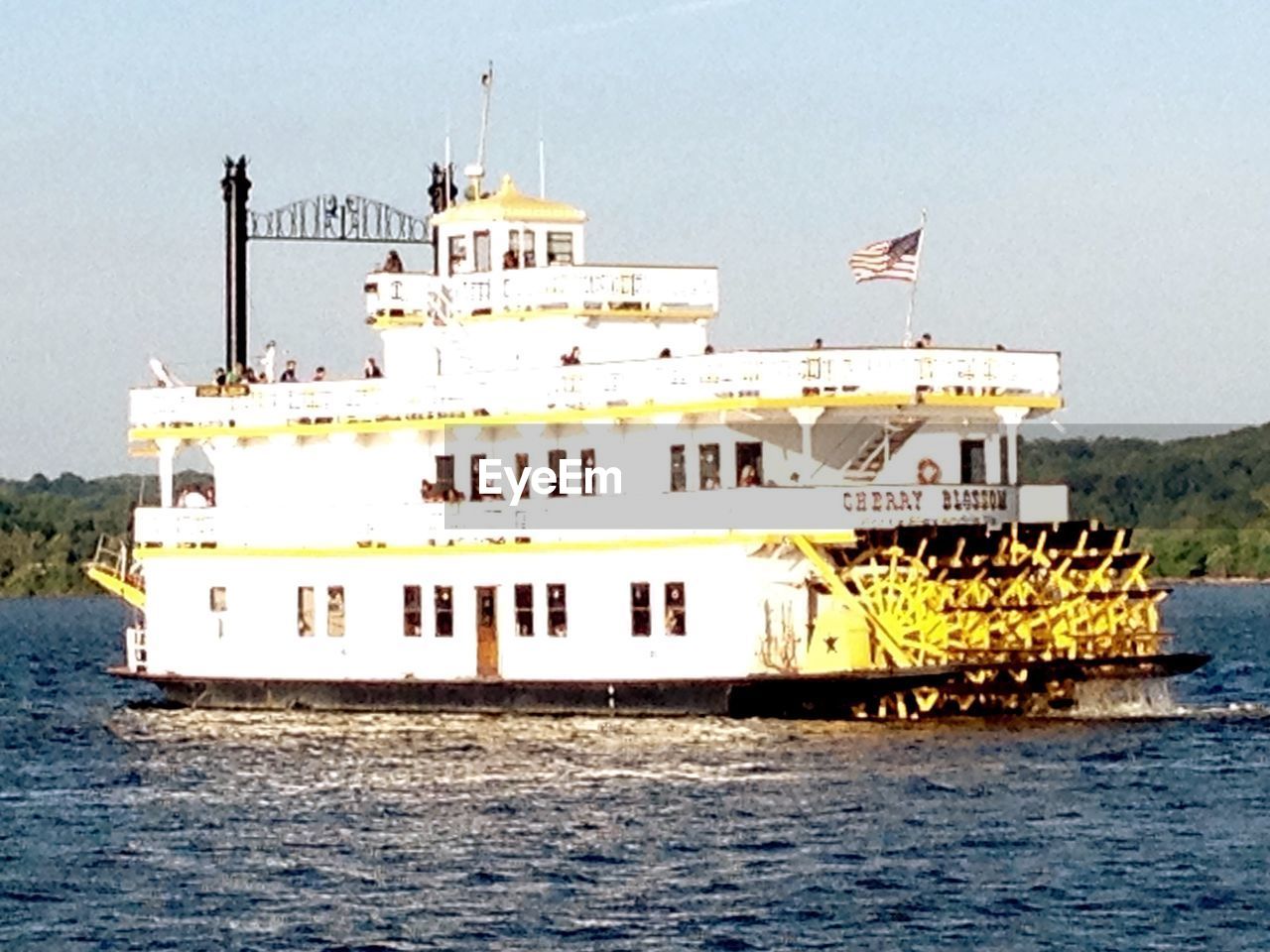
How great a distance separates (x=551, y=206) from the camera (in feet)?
157

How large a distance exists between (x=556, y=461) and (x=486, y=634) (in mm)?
2510

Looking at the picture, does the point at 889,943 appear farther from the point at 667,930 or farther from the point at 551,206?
the point at 551,206

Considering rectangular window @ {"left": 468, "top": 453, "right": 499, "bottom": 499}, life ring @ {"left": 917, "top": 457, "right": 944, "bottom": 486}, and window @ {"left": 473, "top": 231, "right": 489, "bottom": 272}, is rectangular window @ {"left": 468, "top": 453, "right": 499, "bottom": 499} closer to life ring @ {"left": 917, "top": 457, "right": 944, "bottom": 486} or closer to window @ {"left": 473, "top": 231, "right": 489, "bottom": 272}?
window @ {"left": 473, "top": 231, "right": 489, "bottom": 272}

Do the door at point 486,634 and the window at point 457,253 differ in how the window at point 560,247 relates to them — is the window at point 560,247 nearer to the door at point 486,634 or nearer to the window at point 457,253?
the window at point 457,253

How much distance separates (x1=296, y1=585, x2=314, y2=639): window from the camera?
4697 centimetres

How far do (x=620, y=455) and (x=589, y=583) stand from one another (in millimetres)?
1784

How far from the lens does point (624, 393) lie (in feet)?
144

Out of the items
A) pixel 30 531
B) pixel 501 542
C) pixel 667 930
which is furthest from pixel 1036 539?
pixel 30 531

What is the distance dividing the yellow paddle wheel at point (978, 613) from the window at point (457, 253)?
8195mm

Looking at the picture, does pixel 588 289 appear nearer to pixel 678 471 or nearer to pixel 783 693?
pixel 678 471

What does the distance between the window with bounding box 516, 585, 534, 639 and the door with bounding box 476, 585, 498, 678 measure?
427 mm

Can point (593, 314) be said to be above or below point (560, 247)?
below

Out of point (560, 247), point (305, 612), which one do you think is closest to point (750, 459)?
point (560, 247)

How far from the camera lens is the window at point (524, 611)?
147ft
